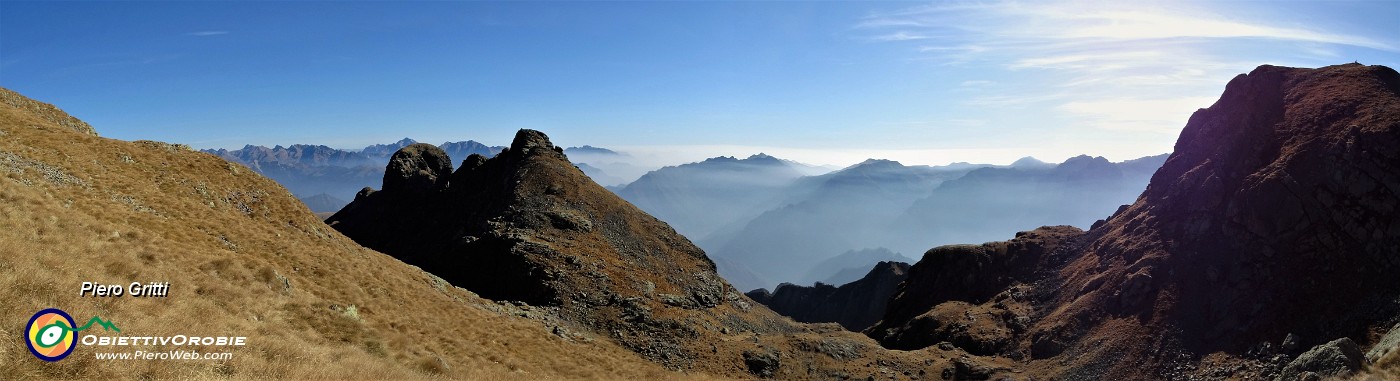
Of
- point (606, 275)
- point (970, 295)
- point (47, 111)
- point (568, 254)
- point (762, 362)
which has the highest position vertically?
point (47, 111)

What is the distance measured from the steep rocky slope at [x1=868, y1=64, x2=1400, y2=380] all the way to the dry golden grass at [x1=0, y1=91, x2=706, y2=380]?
43.9 meters

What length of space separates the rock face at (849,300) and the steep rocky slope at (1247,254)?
68422 mm

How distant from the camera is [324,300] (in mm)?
29516

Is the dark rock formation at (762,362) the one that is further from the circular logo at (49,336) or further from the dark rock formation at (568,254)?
the circular logo at (49,336)

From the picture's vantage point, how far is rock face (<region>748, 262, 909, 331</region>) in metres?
144

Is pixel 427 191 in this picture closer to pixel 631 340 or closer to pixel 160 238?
pixel 631 340

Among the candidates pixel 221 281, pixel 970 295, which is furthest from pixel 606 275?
pixel 970 295

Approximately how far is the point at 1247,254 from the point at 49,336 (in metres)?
77.4

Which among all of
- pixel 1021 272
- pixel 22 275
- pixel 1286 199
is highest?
pixel 1286 199

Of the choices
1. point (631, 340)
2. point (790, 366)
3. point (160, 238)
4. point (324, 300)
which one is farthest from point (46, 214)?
point (790, 366)

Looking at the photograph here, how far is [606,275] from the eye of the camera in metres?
64.9

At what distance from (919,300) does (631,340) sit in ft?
169

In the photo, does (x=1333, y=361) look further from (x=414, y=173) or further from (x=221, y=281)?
(x=414, y=173)

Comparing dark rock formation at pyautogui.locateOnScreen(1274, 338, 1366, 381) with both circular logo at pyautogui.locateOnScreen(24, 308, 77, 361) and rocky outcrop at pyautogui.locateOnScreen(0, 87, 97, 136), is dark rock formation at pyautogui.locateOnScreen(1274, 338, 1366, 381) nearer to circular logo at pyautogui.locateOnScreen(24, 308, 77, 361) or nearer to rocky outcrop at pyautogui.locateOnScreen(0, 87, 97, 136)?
circular logo at pyautogui.locateOnScreen(24, 308, 77, 361)
